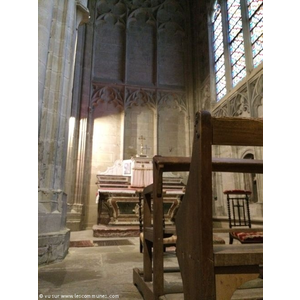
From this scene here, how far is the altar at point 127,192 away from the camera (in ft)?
21.5

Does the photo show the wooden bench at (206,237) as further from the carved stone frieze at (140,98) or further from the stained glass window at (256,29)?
the carved stone frieze at (140,98)

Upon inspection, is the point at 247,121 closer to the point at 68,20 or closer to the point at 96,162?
the point at 68,20

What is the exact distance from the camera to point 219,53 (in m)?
9.06

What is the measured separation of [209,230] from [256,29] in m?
7.50

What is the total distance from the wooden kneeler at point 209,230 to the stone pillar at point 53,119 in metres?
2.30

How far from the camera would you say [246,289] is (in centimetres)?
195

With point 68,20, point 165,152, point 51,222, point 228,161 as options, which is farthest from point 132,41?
point 228,161

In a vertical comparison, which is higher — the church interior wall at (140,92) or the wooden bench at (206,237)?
the church interior wall at (140,92)

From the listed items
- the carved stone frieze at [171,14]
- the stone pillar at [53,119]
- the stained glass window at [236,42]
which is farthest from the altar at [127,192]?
the carved stone frieze at [171,14]

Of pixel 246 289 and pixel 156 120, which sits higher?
pixel 156 120

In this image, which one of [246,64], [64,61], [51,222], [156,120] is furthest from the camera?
[156,120]

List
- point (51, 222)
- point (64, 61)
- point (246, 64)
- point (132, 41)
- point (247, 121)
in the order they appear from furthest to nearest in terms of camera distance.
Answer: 1. point (132, 41)
2. point (246, 64)
3. point (64, 61)
4. point (51, 222)
5. point (247, 121)

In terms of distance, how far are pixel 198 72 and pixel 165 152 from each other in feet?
10.9

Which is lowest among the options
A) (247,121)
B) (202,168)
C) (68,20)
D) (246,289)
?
(246,289)
